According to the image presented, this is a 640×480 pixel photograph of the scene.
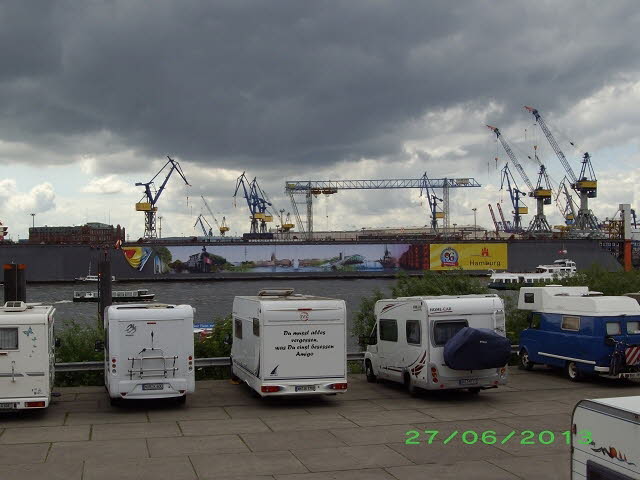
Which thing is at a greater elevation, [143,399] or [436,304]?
[436,304]

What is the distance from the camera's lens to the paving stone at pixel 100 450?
1251 centimetres

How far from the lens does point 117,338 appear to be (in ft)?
53.8

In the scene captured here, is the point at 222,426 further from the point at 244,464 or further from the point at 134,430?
the point at 244,464

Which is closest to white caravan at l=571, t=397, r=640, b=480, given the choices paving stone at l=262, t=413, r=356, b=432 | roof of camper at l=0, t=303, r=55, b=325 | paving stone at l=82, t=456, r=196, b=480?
paving stone at l=82, t=456, r=196, b=480

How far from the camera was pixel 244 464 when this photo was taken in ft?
39.4

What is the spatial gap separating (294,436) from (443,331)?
5.31m

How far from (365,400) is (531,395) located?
4235 mm

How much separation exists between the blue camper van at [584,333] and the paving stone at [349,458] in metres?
9.21

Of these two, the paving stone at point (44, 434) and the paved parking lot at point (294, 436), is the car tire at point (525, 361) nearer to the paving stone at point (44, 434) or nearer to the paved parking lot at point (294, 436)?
the paved parking lot at point (294, 436)

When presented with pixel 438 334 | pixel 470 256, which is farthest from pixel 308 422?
pixel 470 256

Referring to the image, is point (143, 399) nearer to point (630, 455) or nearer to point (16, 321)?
point (16, 321)

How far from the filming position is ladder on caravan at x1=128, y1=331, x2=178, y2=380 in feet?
53.8

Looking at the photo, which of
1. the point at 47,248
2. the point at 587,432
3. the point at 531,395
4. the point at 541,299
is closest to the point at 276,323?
the point at 531,395
